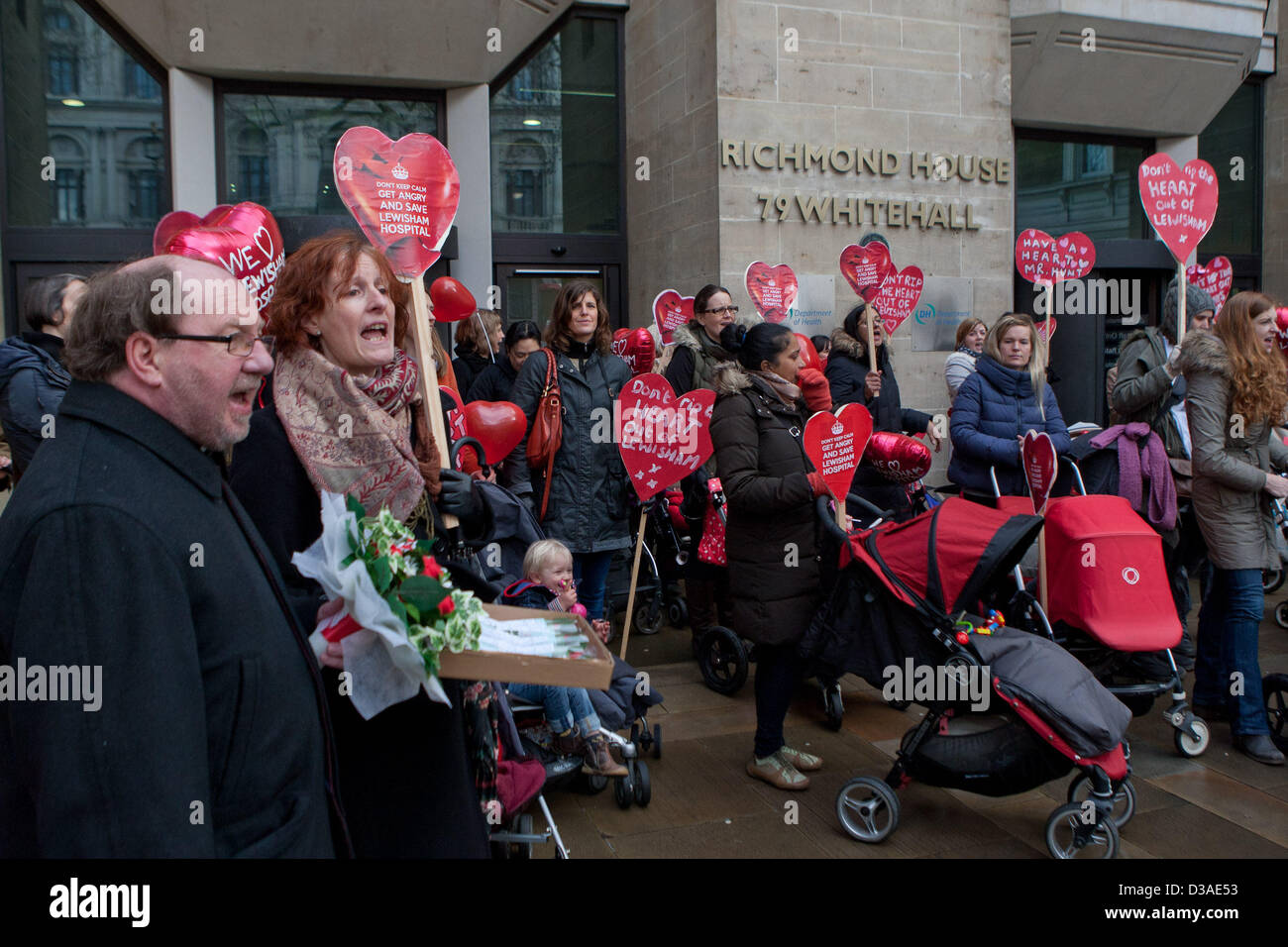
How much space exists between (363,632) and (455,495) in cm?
96

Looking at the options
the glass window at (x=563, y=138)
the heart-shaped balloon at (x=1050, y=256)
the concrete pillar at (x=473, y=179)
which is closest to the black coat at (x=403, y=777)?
the heart-shaped balloon at (x=1050, y=256)

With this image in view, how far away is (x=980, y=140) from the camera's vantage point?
386 inches

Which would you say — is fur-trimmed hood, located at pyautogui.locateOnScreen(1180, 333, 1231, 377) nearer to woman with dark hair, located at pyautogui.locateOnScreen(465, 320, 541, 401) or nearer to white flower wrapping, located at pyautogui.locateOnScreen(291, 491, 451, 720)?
woman with dark hair, located at pyautogui.locateOnScreen(465, 320, 541, 401)

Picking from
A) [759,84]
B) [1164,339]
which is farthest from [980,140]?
[1164,339]

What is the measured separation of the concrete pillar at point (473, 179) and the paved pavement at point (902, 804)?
6.05 metres

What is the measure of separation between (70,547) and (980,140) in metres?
9.93

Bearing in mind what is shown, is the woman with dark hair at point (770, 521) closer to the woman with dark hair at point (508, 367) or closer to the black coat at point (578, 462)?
the black coat at point (578, 462)

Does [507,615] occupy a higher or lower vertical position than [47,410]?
lower

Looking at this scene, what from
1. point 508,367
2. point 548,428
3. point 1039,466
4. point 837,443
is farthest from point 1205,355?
point 508,367

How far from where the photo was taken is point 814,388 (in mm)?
4348

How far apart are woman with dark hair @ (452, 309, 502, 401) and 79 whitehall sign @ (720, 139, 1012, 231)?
9.53 feet

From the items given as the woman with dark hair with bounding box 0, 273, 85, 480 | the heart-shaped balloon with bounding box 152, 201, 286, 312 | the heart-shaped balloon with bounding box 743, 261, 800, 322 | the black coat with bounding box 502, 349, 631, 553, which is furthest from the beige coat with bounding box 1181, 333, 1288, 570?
the woman with dark hair with bounding box 0, 273, 85, 480
